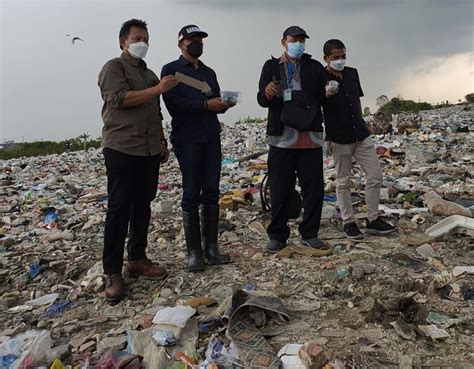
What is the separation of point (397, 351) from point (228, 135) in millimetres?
10698

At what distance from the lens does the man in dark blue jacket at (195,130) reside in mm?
3123

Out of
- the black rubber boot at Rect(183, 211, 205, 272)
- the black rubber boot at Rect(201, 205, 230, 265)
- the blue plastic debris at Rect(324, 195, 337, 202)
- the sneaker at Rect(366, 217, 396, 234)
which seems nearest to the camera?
the black rubber boot at Rect(183, 211, 205, 272)

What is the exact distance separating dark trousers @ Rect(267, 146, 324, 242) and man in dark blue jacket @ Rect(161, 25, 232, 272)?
0.52 meters

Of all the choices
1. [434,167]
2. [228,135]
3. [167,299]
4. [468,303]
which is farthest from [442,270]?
[228,135]

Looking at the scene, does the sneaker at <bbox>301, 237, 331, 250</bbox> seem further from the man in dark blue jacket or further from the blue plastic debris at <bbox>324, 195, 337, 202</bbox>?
the blue plastic debris at <bbox>324, 195, 337, 202</bbox>

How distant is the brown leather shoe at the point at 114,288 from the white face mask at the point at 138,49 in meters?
1.45

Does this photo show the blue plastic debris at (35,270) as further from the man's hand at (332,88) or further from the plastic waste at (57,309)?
the man's hand at (332,88)

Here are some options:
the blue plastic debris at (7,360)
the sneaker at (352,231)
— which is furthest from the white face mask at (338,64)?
the blue plastic debris at (7,360)

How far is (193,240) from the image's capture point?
3.24m

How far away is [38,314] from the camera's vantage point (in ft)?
9.62

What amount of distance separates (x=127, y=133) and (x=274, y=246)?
149 cm

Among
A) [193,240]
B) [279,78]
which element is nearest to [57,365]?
[193,240]

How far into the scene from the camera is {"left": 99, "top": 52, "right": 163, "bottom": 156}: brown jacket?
2.76m

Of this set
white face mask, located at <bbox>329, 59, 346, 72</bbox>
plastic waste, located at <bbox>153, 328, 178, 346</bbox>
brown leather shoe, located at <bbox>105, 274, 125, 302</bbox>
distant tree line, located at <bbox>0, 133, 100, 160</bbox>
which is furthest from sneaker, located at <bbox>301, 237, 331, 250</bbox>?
distant tree line, located at <bbox>0, 133, 100, 160</bbox>
